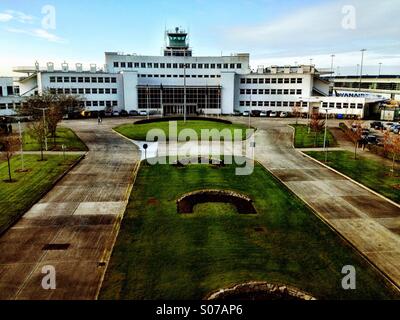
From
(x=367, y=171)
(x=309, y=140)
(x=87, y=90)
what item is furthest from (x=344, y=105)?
(x=87, y=90)

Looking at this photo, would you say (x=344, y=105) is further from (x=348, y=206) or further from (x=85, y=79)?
(x=348, y=206)

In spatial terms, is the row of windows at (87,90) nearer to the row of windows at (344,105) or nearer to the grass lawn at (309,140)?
the grass lawn at (309,140)

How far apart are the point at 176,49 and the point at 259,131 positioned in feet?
176

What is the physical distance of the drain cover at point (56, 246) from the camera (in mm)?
19750

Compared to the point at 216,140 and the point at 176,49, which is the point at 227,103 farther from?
the point at 216,140

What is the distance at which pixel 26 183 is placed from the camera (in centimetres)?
3155

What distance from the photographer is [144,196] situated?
28531 mm

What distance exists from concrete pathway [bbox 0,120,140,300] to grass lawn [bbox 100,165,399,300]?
91 cm

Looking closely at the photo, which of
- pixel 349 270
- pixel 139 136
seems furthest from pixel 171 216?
pixel 139 136

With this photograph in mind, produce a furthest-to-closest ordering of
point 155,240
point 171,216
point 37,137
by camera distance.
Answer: point 37,137 < point 171,216 < point 155,240

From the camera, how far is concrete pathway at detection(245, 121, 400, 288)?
19859 millimetres

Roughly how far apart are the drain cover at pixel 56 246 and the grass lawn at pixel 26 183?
3822 millimetres

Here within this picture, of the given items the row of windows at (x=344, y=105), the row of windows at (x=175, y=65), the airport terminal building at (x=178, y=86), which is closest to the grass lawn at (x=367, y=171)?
the row of windows at (x=344, y=105)

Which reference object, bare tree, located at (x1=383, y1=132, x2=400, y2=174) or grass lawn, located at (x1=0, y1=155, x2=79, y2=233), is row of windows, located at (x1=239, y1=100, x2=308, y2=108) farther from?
grass lawn, located at (x1=0, y1=155, x2=79, y2=233)
